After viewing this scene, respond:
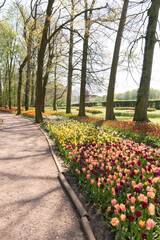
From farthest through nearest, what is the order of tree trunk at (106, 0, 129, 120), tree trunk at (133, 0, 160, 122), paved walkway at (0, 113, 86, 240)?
tree trunk at (106, 0, 129, 120) < tree trunk at (133, 0, 160, 122) < paved walkway at (0, 113, 86, 240)

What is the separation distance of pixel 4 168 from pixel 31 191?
1572mm

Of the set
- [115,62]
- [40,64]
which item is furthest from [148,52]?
[40,64]

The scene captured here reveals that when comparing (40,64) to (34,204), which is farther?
(40,64)

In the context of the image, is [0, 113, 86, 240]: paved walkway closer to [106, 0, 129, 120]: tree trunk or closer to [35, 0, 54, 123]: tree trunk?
[35, 0, 54, 123]: tree trunk

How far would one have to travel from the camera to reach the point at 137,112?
998 cm

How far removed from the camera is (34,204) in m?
2.94

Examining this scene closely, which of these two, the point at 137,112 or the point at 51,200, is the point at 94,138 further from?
the point at 137,112

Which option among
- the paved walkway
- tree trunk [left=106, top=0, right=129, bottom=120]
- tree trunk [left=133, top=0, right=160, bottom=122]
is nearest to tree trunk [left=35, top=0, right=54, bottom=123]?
tree trunk [left=106, top=0, right=129, bottom=120]

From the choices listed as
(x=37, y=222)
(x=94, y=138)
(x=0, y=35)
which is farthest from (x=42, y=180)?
(x=0, y=35)

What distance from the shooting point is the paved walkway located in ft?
7.55

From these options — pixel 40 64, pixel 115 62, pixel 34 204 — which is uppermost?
pixel 115 62

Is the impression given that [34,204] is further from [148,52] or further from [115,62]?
[115,62]

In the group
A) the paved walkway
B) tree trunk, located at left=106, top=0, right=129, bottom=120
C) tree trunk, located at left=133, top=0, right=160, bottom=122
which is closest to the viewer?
the paved walkway

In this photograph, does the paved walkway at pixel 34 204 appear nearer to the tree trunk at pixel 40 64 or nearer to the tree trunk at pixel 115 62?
the tree trunk at pixel 40 64
